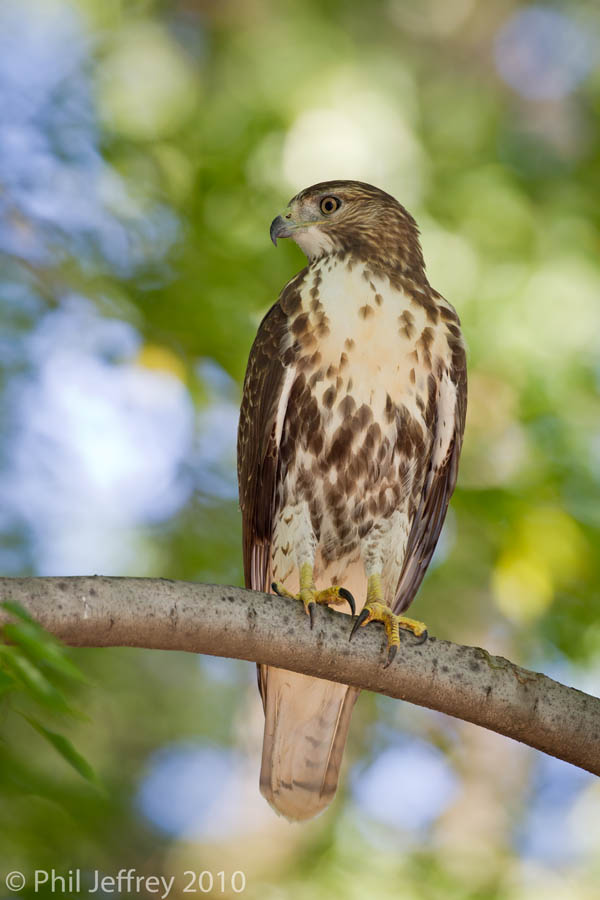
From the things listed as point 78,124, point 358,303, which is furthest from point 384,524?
point 78,124

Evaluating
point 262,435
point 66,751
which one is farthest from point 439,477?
point 66,751

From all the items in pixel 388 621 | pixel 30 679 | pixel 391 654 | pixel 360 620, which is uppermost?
pixel 388 621

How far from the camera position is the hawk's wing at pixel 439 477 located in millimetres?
4324

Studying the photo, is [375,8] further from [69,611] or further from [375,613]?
[69,611]

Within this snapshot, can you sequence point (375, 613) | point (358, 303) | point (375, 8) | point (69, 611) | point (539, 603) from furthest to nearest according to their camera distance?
point (375, 8), point (539, 603), point (358, 303), point (375, 613), point (69, 611)

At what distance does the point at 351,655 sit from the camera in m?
3.14

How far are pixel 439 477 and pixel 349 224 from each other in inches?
41.7

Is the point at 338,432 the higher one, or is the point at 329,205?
the point at 329,205

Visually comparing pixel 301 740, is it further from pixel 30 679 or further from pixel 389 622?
pixel 30 679

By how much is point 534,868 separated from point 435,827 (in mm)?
598

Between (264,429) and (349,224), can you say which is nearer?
(264,429)

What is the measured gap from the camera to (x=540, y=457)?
16.1ft

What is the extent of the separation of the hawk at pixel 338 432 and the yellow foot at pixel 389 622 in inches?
11.5

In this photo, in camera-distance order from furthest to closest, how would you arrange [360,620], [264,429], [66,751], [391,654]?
1. [264,429]
2. [360,620]
3. [391,654]
4. [66,751]
